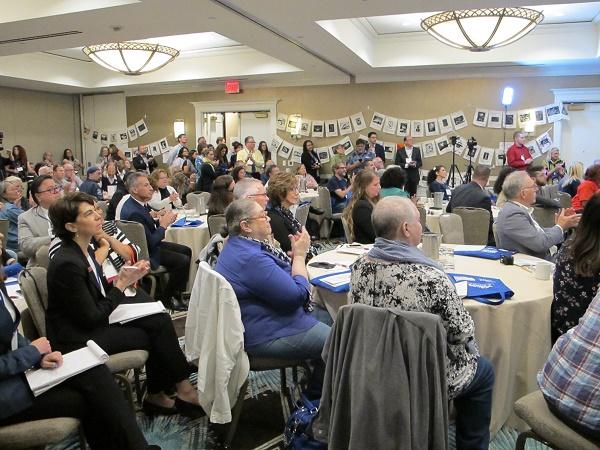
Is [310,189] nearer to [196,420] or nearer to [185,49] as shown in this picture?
[185,49]

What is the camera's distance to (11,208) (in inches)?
187

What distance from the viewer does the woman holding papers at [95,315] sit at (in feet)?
7.72

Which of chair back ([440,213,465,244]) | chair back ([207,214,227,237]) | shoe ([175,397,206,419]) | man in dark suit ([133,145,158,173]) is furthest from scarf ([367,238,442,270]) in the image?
man in dark suit ([133,145,158,173])

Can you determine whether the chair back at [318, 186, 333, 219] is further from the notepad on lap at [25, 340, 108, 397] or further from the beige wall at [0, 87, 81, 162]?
the beige wall at [0, 87, 81, 162]

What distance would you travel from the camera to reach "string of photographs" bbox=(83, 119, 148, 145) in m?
13.9

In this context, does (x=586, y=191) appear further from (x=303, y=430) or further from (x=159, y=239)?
(x=303, y=430)

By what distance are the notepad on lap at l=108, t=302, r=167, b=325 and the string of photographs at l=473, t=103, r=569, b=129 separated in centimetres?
964

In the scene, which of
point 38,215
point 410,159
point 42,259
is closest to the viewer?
point 42,259

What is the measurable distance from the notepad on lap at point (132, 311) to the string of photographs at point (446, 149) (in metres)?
8.56

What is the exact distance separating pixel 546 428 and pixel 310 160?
32.1 feet

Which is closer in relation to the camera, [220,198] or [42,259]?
[42,259]

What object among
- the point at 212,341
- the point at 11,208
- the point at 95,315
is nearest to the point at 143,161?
the point at 11,208

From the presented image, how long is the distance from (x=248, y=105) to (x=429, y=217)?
26.8ft

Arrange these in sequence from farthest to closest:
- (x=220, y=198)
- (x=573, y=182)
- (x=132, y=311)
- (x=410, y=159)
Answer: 1. (x=410, y=159)
2. (x=573, y=182)
3. (x=220, y=198)
4. (x=132, y=311)
